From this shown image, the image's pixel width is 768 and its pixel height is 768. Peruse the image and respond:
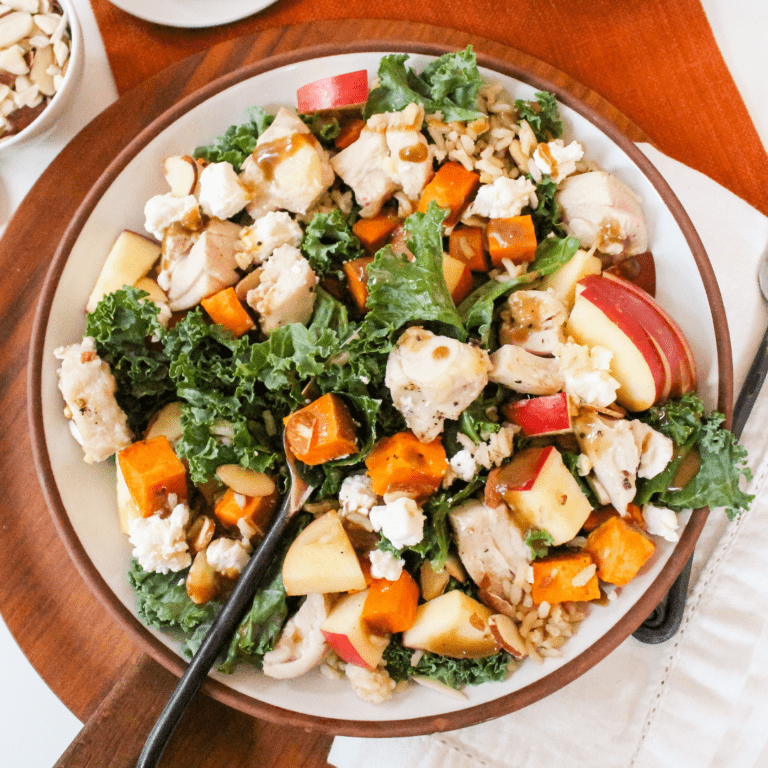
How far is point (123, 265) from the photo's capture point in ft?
5.72

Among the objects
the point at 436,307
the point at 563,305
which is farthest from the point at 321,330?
the point at 563,305

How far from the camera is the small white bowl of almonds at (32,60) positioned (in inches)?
75.3

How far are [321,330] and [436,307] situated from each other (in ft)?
1.02

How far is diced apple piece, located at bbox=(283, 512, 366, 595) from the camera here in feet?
5.14

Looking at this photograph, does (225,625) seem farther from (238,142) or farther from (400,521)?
(238,142)

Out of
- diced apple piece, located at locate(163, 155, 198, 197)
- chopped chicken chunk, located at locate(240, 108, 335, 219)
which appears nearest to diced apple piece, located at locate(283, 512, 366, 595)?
chopped chicken chunk, located at locate(240, 108, 335, 219)

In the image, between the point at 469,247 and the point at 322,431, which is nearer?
the point at 322,431

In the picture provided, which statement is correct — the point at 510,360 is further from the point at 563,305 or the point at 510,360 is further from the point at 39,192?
the point at 39,192

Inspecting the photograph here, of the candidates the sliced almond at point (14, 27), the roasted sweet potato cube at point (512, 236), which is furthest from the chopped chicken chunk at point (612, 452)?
the sliced almond at point (14, 27)

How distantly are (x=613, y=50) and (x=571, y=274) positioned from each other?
879mm

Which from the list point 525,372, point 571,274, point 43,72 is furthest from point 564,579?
point 43,72

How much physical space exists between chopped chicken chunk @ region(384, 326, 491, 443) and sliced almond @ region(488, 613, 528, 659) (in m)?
0.49

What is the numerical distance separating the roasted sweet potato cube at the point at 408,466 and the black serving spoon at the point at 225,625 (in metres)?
0.22

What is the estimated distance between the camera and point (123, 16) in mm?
2008
